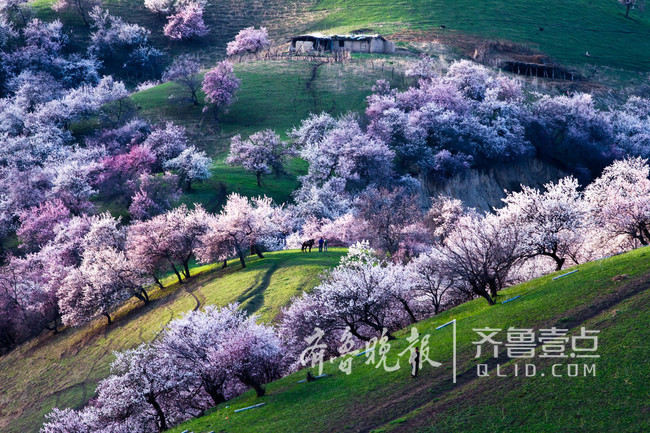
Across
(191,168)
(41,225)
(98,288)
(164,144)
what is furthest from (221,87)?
(98,288)

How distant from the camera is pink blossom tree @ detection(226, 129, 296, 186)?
96.6m

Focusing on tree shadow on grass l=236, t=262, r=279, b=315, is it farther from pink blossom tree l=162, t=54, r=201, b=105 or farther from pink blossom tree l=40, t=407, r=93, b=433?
pink blossom tree l=162, t=54, r=201, b=105

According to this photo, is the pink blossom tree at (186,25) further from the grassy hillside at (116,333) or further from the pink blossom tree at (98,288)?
the grassy hillside at (116,333)

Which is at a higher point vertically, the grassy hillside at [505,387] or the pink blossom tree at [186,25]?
the pink blossom tree at [186,25]

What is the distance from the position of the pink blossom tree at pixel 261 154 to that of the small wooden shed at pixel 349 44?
49.5 metres

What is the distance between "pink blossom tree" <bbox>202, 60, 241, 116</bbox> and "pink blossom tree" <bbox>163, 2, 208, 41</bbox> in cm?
4837

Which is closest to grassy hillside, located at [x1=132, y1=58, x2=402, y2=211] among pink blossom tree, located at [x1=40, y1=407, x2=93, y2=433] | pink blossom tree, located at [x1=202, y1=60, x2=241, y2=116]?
pink blossom tree, located at [x1=202, y1=60, x2=241, y2=116]

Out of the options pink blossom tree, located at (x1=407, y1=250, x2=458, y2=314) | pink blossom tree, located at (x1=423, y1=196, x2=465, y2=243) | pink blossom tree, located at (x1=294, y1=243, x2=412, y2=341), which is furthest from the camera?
pink blossom tree, located at (x1=423, y1=196, x2=465, y2=243)

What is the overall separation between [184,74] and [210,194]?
5191cm

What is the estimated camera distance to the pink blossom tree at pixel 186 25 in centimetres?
16500

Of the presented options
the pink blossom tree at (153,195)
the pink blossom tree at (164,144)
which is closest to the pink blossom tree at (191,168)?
the pink blossom tree at (153,195)

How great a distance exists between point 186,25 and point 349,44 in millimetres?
50962

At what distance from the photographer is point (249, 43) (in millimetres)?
154375

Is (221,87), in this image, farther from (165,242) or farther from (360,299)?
(360,299)
